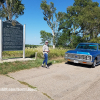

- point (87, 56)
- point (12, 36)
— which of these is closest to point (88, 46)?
point (87, 56)

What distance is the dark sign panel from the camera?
8.03 meters

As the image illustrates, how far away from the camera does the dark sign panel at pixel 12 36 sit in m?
8.03

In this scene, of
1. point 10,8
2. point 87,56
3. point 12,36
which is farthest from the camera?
point 10,8

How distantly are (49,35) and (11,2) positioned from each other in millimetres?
11965

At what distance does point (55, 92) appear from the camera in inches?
A: 150

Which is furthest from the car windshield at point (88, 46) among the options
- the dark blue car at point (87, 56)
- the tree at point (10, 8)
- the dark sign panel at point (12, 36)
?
the tree at point (10, 8)

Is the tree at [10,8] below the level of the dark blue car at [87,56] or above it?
above

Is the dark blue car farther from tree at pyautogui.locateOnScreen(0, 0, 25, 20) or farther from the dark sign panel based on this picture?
tree at pyautogui.locateOnScreen(0, 0, 25, 20)

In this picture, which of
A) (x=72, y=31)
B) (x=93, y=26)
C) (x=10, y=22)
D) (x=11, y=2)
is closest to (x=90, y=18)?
(x=93, y=26)

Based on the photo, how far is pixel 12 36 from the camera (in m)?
8.41

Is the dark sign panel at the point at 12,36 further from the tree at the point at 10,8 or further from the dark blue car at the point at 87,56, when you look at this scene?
the tree at the point at 10,8

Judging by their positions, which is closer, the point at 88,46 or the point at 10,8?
the point at 88,46

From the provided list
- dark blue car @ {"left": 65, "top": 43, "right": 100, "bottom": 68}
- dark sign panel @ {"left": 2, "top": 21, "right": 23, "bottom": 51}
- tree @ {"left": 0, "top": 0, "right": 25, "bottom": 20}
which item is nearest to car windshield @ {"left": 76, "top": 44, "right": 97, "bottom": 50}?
dark blue car @ {"left": 65, "top": 43, "right": 100, "bottom": 68}

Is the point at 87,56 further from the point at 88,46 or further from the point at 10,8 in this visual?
the point at 10,8
